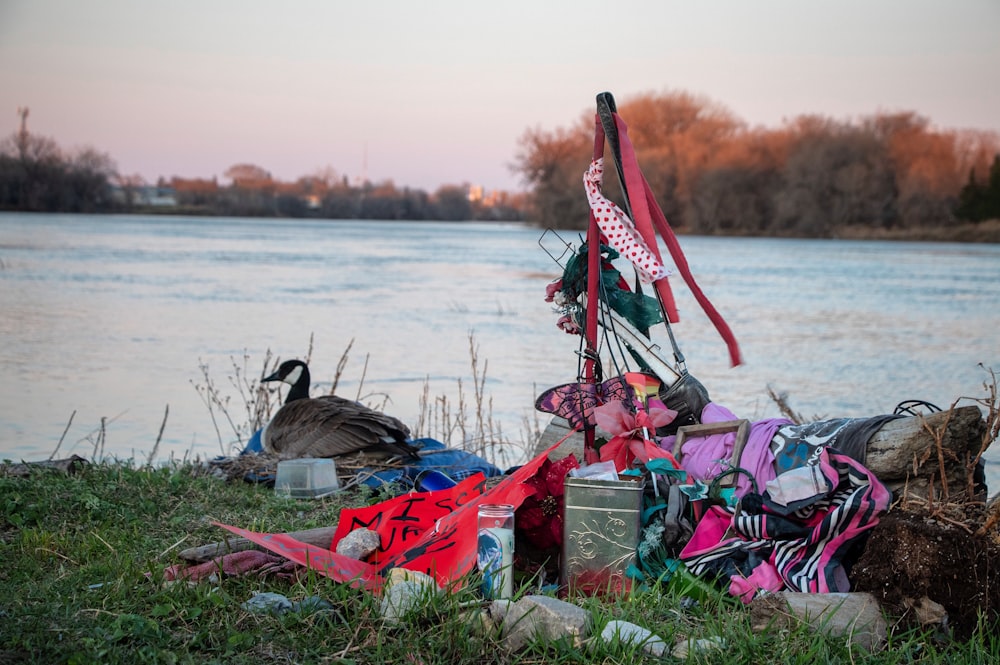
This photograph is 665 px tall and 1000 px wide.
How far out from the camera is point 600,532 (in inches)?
154

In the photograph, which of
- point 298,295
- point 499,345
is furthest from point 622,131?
point 298,295

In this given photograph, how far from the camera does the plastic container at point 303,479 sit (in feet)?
18.7

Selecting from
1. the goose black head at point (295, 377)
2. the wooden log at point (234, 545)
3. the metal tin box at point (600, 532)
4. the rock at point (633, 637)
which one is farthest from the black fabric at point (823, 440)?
the goose black head at point (295, 377)

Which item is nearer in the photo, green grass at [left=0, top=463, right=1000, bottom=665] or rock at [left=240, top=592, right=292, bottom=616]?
green grass at [left=0, top=463, right=1000, bottom=665]

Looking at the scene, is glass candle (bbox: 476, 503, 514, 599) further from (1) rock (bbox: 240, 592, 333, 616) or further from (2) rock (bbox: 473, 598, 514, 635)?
(1) rock (bbox: 240, 592, 333, 616)

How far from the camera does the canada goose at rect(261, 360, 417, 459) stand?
6484mm

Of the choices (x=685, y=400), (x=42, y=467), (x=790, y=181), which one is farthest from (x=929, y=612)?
(x=790, y=181)

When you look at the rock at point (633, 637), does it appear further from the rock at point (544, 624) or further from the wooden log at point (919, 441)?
the wooden log at point (919, 441)

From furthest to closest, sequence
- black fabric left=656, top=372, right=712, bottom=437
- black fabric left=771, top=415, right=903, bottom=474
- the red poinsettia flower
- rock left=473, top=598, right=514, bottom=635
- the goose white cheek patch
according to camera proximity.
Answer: the goose white cheek patch, black fabric left=656, top=372, right=712, bottom=437, black fabric left=771, top=415, right=903, bottom=474, the red poinsettia flower, rock left=473, top=598, right=514, bottom=635

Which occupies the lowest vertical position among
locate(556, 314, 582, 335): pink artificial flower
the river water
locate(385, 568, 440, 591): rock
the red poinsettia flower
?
→ the river water

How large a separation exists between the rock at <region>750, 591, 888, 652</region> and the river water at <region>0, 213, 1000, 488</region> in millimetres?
1450

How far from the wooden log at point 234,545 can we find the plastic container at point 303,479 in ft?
4.05

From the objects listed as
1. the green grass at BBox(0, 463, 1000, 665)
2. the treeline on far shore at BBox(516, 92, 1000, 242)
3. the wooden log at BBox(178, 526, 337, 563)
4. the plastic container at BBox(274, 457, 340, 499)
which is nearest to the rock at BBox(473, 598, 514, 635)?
the green grass at BBox(0, 463, 1000, 665)

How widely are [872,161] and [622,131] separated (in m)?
58.0
